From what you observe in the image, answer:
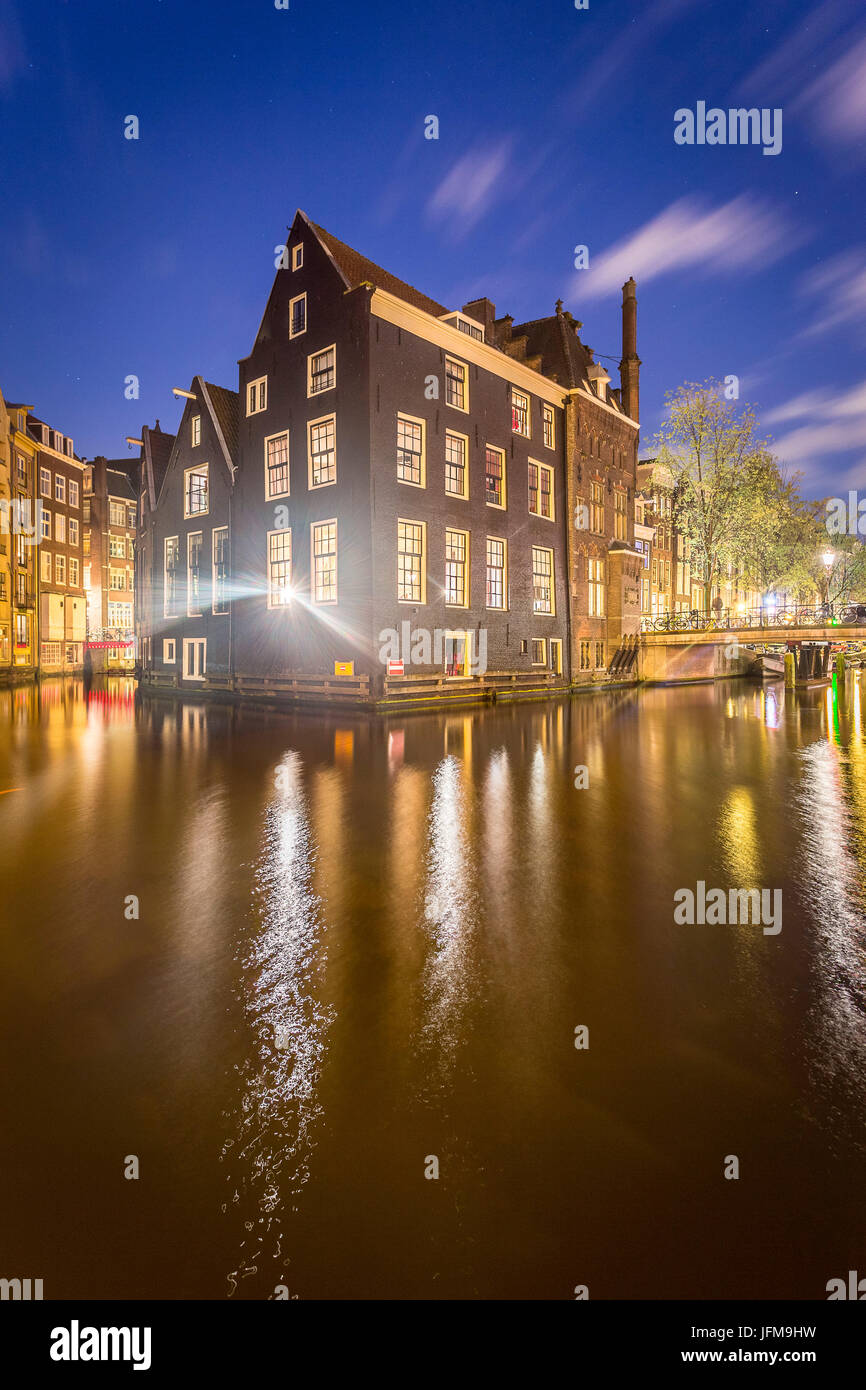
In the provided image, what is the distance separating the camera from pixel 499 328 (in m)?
33.3

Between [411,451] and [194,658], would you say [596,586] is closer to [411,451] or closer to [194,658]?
[411,451]

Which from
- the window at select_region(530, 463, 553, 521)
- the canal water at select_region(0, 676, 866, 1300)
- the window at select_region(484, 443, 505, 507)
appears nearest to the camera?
the canal water at select_region(0, 676, 866, 1300)

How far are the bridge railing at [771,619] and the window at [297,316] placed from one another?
Result: 26.0m

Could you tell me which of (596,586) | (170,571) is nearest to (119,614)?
(170,571)

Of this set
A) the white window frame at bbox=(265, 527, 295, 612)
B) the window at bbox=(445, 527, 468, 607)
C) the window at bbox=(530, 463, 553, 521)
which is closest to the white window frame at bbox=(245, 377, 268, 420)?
the white window frame at bbox=(265, 527, 295, 612)

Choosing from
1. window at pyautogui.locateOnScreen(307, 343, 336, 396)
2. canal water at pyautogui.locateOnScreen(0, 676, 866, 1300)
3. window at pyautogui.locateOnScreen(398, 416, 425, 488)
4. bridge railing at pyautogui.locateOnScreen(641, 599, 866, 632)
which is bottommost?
canal water at pyautogui.locateOnScreen(0, 676, 866, 1300)

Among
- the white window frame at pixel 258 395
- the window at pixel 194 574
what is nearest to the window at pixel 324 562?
the white window frame at pixel 258 395

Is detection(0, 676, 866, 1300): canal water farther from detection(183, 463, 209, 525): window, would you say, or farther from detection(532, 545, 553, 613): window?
detection(183, 463, 209, 525): window

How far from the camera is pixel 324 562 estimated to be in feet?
83.3

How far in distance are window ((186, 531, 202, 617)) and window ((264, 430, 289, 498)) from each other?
7.41 metres

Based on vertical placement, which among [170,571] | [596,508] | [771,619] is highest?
[596,508]

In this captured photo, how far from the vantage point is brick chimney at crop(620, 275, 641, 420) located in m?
41.8

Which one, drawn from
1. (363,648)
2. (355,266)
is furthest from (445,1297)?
(355,266)

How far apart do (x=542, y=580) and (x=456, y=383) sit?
33.9ft
